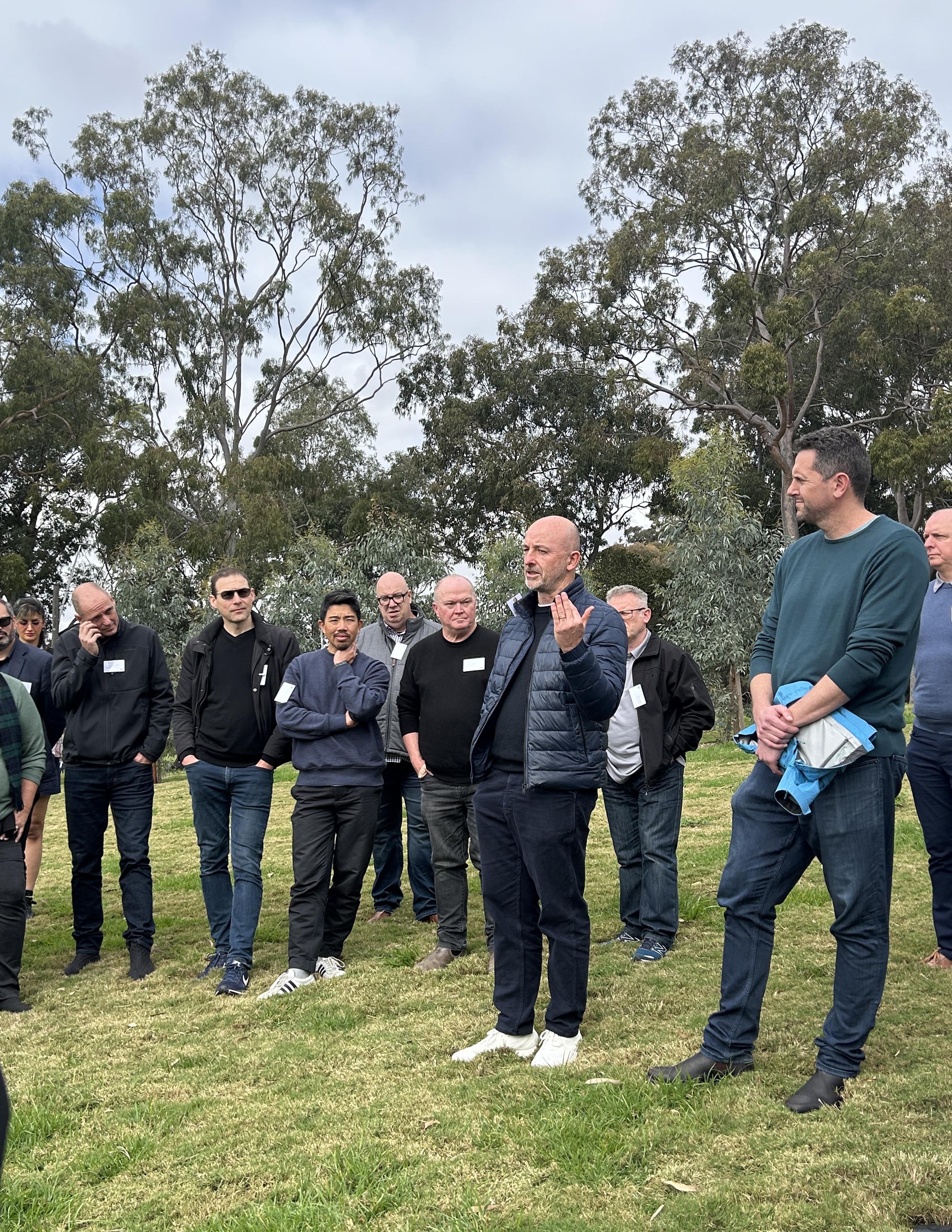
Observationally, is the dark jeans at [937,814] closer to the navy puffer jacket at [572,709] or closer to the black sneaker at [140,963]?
the navy puffer jacket at [572,709]

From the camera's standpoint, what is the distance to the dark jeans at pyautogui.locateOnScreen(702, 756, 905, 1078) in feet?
12.1

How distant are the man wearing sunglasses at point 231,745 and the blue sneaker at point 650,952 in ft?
6.73

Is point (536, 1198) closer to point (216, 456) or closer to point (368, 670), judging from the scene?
point (368, 670)

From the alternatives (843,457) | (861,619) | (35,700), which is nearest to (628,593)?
(843,457)

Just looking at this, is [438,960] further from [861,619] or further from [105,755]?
[861,619]

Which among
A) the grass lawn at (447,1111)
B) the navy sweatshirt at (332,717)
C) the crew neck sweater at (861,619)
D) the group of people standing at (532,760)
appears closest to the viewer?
the grass lawn at (447,1111)

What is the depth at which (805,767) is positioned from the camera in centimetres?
368

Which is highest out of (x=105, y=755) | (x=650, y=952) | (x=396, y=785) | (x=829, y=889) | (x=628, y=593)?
(x=628, y=593)

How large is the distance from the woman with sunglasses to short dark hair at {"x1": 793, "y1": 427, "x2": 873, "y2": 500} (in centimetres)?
496

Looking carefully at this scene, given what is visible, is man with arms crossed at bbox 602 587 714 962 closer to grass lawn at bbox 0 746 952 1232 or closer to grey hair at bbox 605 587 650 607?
grey hair at bbox 605 587 650 607

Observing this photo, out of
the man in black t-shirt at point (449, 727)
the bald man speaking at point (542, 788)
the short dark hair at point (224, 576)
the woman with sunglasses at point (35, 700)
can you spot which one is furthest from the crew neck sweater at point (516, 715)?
the woman with sunglasses at point (35, 700)

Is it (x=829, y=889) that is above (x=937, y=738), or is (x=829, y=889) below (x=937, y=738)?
below

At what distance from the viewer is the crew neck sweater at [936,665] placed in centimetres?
518

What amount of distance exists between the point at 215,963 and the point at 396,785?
1704 millimetres
